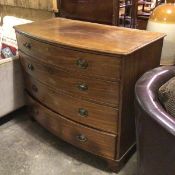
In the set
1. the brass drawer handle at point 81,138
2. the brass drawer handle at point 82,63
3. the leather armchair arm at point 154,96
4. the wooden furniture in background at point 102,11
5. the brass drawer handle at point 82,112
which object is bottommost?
the brass drawer handle at point 81,138

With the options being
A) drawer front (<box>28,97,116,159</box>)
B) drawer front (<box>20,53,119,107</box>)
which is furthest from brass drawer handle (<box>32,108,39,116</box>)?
drawer front (<box>20,53,119,107</box>)

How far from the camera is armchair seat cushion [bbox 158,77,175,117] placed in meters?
1.09

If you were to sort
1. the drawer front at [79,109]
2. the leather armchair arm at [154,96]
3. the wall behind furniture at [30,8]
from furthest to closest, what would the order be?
1. the wall behind furniture at [30,8]
2. the drawer front at [79,109]
3. the leather armchair arm at [154,96]

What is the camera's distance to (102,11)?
2043 mm

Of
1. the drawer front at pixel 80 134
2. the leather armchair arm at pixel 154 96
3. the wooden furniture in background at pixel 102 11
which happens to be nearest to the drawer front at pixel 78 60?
the leather armchair arm at pixel 154 96

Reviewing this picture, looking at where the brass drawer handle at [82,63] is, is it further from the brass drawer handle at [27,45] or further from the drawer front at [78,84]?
the brass drawer handle at [27,45]

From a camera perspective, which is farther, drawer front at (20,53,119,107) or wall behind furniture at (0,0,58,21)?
wall behind furniture at (0,0,58,21)

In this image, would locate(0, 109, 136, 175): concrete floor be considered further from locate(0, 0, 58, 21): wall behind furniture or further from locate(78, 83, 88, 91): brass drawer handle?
locate(0, 0, 58, 21): wall behind furniture

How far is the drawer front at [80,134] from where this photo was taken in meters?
1.60

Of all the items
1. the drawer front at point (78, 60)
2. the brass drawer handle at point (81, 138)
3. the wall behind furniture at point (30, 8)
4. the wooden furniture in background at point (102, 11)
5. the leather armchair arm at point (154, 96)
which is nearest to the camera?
the leather armchair arm at point (154, 96)

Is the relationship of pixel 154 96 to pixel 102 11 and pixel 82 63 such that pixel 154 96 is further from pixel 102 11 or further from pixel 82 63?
pixel 102 11

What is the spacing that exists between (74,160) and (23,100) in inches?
31.3

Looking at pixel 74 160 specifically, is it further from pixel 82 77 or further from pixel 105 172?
pixel 82 77

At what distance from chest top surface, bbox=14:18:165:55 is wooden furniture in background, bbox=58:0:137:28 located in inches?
8.5
